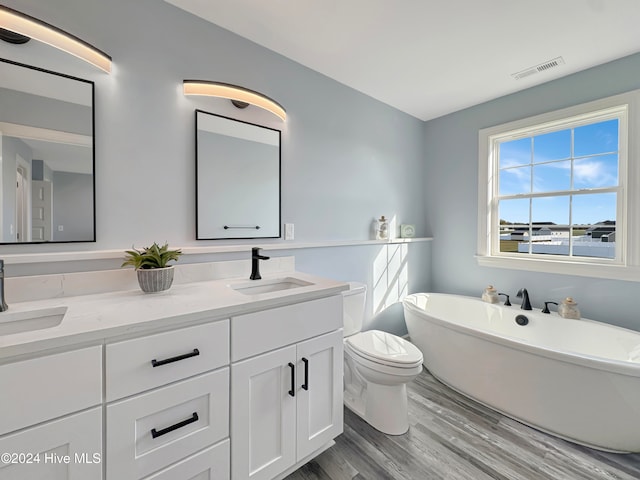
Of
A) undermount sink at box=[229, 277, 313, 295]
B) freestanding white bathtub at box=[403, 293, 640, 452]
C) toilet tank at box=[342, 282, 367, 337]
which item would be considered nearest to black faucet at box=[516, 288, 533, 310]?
freestanding white bathtub at box=[403, 293, 640, 452]

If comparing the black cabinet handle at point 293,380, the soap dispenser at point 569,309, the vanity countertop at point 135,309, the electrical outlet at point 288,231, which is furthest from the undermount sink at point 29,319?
the soap dispenser at point 569,309

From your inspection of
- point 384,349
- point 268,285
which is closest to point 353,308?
point 384,349

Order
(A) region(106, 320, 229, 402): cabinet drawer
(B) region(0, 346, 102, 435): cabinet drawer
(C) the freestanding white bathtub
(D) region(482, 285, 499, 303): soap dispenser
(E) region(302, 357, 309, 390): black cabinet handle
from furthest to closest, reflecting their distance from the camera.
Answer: (D) region(482, 285, 499, 303): soap dispenser, (C) the freestanding white bathtub, (E) region(302, 357, 309, 390): black cabinet handle, (A) region(106, 320, 229, 402): cabinet drawer, (B) region(0, 346, 102, 435): cabinet drawer

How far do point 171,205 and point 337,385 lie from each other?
1323mm

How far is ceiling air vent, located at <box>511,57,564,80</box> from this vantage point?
6.48ft

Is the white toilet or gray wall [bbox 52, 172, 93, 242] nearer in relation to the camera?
gray wall [bbox 52, 172, 93, 242]

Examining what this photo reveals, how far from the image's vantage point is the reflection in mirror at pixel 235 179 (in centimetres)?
158

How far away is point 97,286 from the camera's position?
1276 millimetres

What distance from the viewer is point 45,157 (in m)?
1.19

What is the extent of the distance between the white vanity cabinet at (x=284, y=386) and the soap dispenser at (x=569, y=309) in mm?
1914

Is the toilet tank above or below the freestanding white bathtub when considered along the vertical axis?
above

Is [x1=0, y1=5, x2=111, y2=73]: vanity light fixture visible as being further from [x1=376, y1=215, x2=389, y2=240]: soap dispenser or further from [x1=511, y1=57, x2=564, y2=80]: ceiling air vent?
[x1=511, y1=57, x2=564, y2=80]: ceiling air vent

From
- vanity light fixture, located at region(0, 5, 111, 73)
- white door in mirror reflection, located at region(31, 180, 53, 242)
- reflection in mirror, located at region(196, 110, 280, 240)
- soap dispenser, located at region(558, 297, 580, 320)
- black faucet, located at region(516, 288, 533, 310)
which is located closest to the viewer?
A: vanity light fixture, located at region(0, 5, 111, 73)

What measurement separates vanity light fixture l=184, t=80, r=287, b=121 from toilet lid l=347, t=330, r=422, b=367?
1597mm
